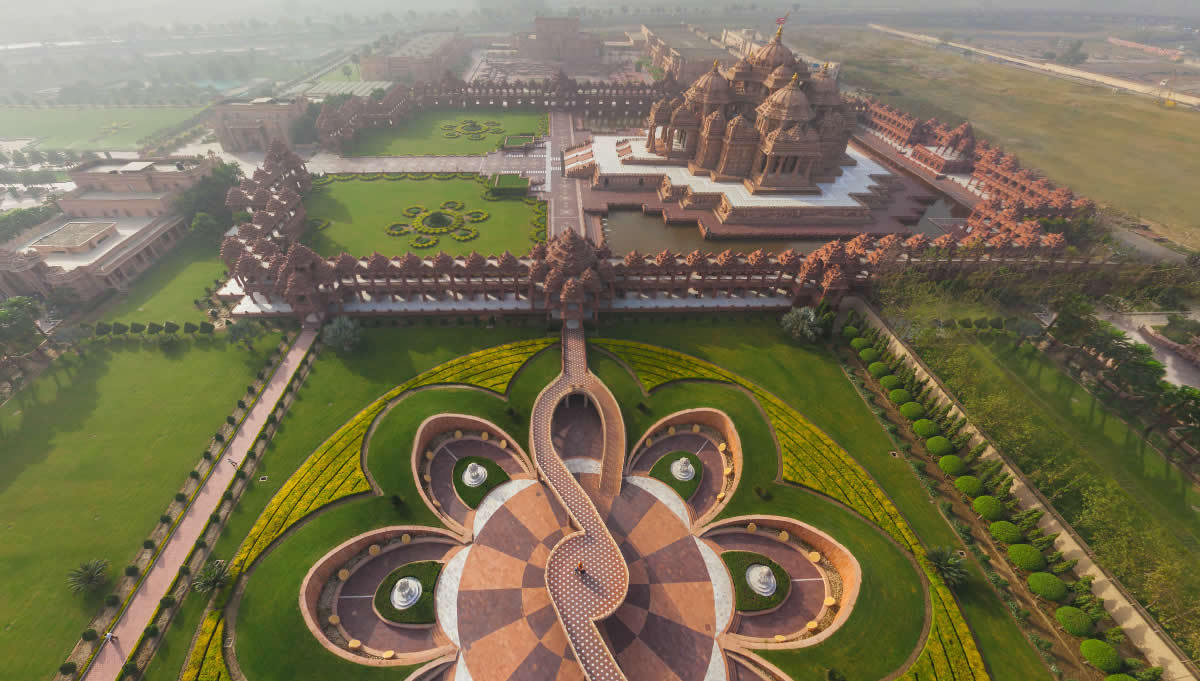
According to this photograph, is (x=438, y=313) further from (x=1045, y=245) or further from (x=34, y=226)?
(x=1045, y=245)

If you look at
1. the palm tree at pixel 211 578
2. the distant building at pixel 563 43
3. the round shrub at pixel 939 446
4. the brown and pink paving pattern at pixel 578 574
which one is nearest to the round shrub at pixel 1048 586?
the round shrub at pixel 939 446

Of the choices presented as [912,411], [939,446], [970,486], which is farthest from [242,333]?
[970,486]

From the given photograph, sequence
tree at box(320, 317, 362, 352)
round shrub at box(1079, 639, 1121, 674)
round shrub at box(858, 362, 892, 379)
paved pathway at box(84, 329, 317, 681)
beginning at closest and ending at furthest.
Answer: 1. round shrub at box(1079, 639, 1121, 674)
2. paved pathway at box(84, 329, 317, 681)
3. round shrub at box(858, 362, 892, 379)
4. tree at box(320, 317, 362, 352)

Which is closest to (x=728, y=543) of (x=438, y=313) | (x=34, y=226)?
(x=438, y=313)

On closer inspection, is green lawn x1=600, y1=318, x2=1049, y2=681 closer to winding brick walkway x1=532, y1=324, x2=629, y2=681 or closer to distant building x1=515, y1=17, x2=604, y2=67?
winding brick walkway x1=532, y1=324, x2=629, y2=681

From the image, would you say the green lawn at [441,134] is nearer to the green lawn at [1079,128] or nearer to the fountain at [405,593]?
the fountain at [405,593]

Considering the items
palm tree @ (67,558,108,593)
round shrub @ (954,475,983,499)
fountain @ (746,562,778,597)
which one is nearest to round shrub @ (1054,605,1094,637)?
round shrub @ (954,475,983,499)
